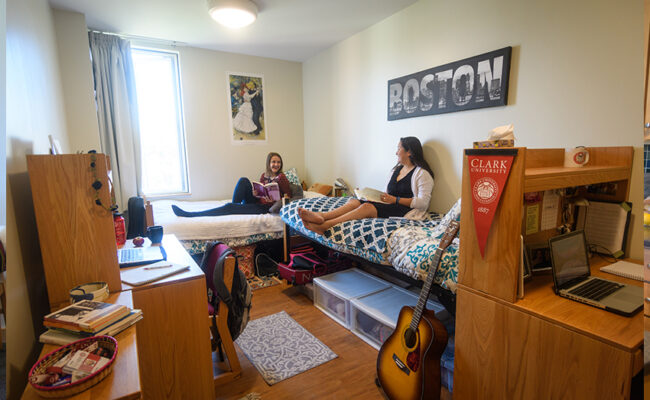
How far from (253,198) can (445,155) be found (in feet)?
6.69

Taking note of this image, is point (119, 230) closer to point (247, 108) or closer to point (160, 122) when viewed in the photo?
point (160, 122)

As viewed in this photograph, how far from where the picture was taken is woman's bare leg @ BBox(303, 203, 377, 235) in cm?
253

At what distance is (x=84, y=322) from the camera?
99cm

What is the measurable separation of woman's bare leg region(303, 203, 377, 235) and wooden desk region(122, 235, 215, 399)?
1132 mm

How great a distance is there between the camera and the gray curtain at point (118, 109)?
3.44 metres

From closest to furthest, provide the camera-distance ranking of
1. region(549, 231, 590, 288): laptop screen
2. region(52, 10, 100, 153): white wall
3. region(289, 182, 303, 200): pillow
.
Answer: region(549, 231, 590, 288): laptop screen
region(52, 10, 100, 153): white wall
region(289, 182, 303, 200): pillow

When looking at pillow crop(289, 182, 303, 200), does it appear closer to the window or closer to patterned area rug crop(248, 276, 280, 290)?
patterned area rug crop(248, 276, 280, 290)

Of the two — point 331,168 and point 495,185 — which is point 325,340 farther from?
point 331,168

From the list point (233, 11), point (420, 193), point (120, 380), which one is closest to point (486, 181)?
point (120, 380)

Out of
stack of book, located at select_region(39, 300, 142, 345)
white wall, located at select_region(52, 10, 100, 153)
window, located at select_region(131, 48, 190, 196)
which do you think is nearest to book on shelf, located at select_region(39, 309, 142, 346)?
stack of book, located at select_region(39, 300, 142, 345)

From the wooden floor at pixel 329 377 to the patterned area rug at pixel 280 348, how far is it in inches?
1.5

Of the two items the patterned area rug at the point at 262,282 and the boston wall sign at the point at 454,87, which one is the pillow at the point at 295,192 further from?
the boston wall sign at the point at 454,87

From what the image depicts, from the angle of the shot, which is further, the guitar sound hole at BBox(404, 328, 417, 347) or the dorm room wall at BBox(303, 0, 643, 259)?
the dorm room wall at BBox(303, 0, 643, 259)

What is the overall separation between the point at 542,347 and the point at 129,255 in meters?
1.87
